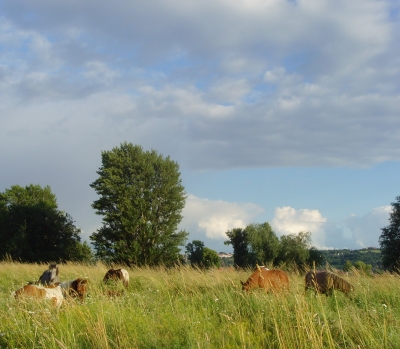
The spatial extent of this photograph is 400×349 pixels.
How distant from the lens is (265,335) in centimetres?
527

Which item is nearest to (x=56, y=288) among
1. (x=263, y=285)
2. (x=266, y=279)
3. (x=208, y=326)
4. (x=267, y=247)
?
(x=263, y=285)

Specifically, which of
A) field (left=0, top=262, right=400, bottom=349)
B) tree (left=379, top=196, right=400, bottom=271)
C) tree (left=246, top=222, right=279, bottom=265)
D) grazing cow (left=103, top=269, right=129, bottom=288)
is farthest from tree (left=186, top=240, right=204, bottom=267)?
field (left=0, top=262, right=400, bottom=349)

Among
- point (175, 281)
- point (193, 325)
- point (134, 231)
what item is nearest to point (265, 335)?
point (193, 325)

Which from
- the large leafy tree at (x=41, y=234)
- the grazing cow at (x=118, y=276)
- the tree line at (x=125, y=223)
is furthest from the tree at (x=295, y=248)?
the grazing cow at (x=118, y=276)

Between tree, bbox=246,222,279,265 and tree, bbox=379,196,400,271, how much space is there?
666 inches

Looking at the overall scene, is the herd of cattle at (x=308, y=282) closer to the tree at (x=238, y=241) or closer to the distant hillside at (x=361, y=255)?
the distant hillside at (x=361, y=255)

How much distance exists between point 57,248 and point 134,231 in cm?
1028

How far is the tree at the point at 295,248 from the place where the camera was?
51.8m

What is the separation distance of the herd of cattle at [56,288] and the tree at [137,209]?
25.2m

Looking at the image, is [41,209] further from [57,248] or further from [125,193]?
[125,193]

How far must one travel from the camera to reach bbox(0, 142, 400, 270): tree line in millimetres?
38469

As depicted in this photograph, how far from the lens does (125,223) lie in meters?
38.2

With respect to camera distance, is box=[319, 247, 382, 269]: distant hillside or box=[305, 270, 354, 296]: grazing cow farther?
box=[319, 247, 382, 269]: distant hillside

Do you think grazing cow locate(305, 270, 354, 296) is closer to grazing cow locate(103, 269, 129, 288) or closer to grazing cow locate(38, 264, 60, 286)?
grazing cow locate(103, 269, 129, 288)
